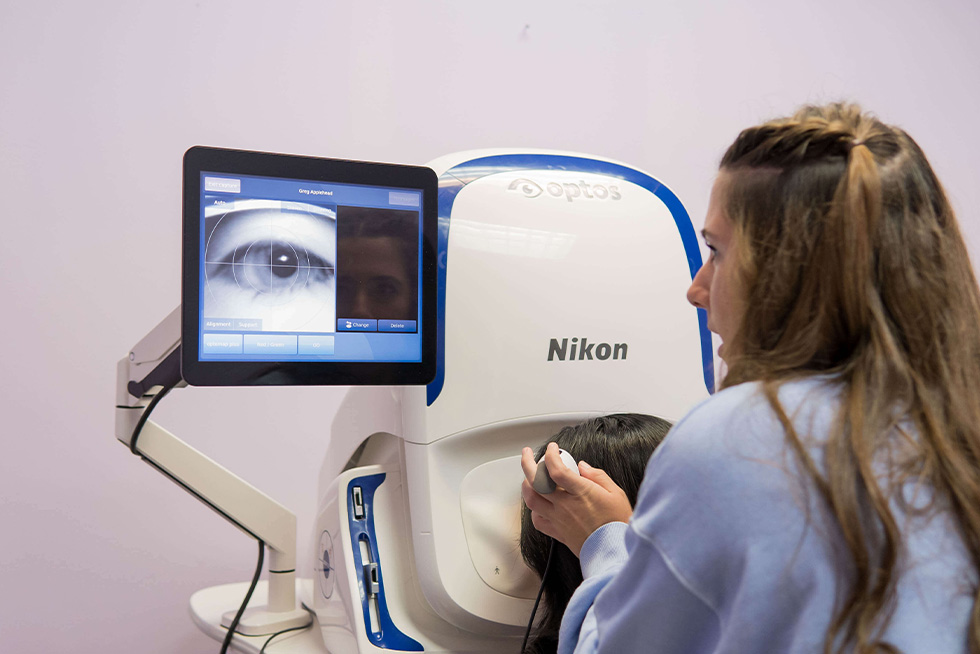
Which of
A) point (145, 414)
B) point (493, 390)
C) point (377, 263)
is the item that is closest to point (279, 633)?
point (145, 414)

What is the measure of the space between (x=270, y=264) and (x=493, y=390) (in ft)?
1.11

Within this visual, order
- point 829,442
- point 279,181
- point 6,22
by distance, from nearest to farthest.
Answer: point 829,442 < point 279,181 < point 6,22

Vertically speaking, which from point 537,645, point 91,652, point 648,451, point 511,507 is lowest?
point 91,652

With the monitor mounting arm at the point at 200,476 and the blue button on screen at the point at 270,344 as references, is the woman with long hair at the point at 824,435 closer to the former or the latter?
the blue button on screen at the point at 270,344

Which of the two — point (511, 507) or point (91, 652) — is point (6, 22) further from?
point (511, 507)

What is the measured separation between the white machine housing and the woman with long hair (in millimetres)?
434

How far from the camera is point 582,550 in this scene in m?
0.87

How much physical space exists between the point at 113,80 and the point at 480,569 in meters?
1.25

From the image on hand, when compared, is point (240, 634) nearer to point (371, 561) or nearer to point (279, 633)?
point (279, 633)

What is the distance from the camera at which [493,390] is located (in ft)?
3.72

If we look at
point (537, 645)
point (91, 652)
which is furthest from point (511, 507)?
point (91, 652)

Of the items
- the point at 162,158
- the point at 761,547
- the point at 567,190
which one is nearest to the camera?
the point at 761,547

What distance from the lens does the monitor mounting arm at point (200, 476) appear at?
111cm

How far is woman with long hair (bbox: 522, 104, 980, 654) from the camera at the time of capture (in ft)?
1.76
